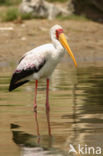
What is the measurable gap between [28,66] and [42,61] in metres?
0.26

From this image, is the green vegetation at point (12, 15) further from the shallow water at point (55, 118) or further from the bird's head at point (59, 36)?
the bird's head at point (59, 36)

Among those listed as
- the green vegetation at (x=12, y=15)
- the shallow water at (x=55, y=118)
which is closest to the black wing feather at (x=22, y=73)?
the shallow water at (x=55, y=118)

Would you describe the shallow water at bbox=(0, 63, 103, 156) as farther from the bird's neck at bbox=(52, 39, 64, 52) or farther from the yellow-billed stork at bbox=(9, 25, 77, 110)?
the bird's neck at bbox=(52, 39, 64, 52)

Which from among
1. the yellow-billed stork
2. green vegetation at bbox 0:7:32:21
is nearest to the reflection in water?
the yellow-billed stork


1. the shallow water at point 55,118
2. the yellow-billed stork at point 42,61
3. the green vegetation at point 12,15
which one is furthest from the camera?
the green vegetation at point 12,15

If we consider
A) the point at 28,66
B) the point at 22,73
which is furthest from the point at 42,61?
the point at 22,73

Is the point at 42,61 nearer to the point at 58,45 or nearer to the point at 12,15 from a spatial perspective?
the point at 58,45

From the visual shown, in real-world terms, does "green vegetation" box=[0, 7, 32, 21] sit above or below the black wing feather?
below

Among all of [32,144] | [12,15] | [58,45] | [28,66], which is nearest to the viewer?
[32,144]

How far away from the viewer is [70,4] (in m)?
23.2

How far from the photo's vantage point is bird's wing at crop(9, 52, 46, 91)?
970cm

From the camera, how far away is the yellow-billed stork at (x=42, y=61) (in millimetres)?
9617

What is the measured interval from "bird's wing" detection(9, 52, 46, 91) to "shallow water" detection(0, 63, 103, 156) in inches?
13.0

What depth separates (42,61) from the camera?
31.8ft
